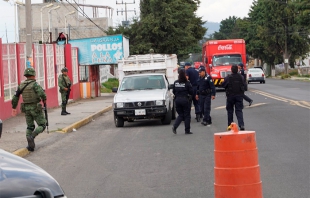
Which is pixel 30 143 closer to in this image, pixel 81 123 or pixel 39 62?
pixel 81 123

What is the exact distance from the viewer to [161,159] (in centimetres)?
1132

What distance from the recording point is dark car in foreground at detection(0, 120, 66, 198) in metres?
3.45

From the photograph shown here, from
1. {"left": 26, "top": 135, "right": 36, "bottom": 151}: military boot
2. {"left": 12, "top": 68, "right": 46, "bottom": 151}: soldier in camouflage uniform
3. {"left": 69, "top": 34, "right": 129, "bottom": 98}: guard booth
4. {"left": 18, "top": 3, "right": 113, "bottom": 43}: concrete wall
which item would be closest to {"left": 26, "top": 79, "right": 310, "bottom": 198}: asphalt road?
{"left": 26, "top": 135, "right": 36, "bottom": 151}: military boot

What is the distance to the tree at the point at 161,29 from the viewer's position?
53500mm

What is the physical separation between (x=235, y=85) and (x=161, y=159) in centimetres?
501

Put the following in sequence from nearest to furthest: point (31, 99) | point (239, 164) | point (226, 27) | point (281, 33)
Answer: point (239, 164)
point (31, 99)
point (281, 33)
point (226, 27)

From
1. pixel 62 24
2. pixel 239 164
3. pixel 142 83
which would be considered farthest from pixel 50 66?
pixel 62 24

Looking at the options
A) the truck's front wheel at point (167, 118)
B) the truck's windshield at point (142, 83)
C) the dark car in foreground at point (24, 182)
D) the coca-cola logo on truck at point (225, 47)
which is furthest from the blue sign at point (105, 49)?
the dark car in foreground at point (24, 182)

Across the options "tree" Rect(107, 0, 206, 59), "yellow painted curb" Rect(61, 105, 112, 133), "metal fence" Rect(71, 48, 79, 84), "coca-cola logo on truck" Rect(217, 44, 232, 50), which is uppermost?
"tree" Rect(107, 0, 206, 59)

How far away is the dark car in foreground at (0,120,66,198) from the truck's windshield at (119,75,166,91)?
50.3 feet

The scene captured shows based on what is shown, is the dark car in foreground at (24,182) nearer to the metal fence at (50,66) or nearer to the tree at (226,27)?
the metal fence at (50,66)

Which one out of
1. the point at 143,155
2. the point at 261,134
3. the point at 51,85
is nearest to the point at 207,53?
the point at 51,85

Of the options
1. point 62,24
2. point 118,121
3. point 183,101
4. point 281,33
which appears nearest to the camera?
point 183,101

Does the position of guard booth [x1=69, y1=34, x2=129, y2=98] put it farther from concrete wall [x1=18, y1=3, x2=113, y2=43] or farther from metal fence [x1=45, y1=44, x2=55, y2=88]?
concrete wall [x1=18, y1=3, x2=113, y2=43]
